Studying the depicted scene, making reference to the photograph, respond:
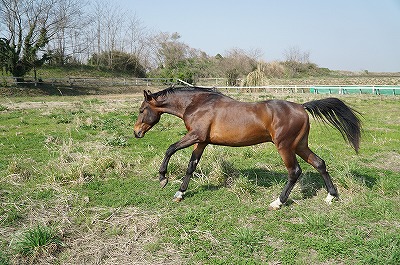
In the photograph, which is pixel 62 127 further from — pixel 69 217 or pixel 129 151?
pixel 69 217

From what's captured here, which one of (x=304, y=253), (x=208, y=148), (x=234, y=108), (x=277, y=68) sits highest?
(x=277, y=68)

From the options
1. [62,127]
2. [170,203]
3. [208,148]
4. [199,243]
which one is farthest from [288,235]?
[62,127]

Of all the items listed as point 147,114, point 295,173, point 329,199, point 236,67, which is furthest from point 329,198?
point 236,67

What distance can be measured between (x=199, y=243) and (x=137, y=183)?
254 cm

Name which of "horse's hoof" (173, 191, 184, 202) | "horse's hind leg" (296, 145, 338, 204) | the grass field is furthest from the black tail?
"horse's hoof" (173, 191, 184, 202)

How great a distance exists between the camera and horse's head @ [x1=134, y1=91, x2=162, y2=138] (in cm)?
612

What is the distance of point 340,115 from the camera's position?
5.69m

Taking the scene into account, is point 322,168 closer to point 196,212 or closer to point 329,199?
point 329,199

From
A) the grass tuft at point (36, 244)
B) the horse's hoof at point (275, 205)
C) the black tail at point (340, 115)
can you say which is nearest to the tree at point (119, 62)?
the black tail at point (340, 115)

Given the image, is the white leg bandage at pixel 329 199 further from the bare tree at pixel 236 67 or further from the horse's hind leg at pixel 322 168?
the bare tree at pixel 236 67

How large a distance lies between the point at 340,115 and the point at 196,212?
291 cm

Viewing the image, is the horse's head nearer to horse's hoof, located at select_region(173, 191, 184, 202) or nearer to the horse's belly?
the horse's belly

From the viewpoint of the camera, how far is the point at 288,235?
428 centimetres

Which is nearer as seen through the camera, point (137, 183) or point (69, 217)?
point (69, 217)
